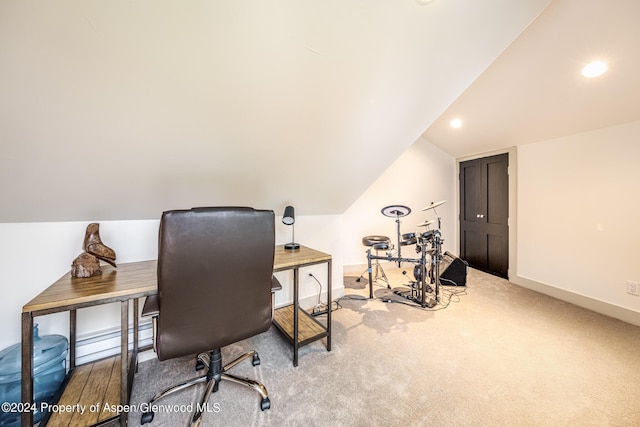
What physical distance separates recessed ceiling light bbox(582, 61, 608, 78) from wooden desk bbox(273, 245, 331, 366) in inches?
107

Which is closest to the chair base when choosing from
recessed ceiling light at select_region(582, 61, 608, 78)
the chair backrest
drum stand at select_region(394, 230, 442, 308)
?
the chair backrest

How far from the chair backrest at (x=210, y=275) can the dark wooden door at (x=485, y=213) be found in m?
3.96

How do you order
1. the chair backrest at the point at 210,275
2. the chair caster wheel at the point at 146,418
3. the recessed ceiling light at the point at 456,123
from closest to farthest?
the chair backrest at the point at 210,275, the chair caster wheel at the point at 146,418, the recessed ceiling light at the point at 456,123

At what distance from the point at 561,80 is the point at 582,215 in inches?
64.0

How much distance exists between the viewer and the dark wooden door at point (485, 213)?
11.5ft

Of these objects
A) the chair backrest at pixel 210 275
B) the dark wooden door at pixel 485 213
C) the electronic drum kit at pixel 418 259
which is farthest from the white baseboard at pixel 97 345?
the dark wooden door at pixel 485 213

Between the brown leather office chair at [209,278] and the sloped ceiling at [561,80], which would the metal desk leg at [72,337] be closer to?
the brown leather office chair at [209,278]

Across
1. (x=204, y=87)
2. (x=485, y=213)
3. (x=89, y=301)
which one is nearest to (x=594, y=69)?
(x=485, y=213)

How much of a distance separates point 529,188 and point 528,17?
2.60 metres

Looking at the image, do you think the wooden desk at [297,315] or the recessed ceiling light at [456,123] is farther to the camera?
the recessed ceiling light at [456,123]

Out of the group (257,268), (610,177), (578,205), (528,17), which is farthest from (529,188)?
(257,268)

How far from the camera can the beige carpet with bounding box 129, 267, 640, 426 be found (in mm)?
1271

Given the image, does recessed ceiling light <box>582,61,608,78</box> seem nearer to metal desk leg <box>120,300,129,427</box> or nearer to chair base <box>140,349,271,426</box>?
chair base <box>140,349,271,426</box>

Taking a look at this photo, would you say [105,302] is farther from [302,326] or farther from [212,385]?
[302,326]
